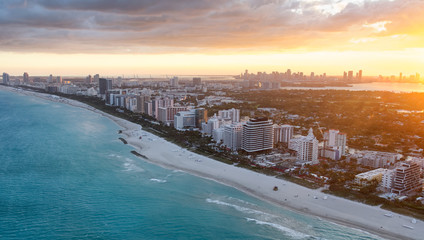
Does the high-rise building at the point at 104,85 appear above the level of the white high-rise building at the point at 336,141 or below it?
above

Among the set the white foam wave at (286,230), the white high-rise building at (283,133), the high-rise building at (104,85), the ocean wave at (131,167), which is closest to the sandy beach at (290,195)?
the ocean wave at (131,167)

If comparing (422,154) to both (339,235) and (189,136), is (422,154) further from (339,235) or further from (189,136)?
(189,136)

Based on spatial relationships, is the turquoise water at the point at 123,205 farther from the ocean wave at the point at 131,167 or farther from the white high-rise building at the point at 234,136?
the white high-rise building at the point at 234,136

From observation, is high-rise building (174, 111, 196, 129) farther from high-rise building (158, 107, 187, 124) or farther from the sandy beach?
the sandy beach

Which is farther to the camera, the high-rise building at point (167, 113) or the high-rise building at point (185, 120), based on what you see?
the high-rise building at point (167, 113)

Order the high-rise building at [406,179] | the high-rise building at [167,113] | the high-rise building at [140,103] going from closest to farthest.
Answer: the high-rise building at [406,179] < the high-rise building at [167,113] < the high-rise building at [140,103]

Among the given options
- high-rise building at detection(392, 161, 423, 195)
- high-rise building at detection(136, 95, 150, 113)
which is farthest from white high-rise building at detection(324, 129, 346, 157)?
high-rise building at detection(136, 95, 150, 113)
